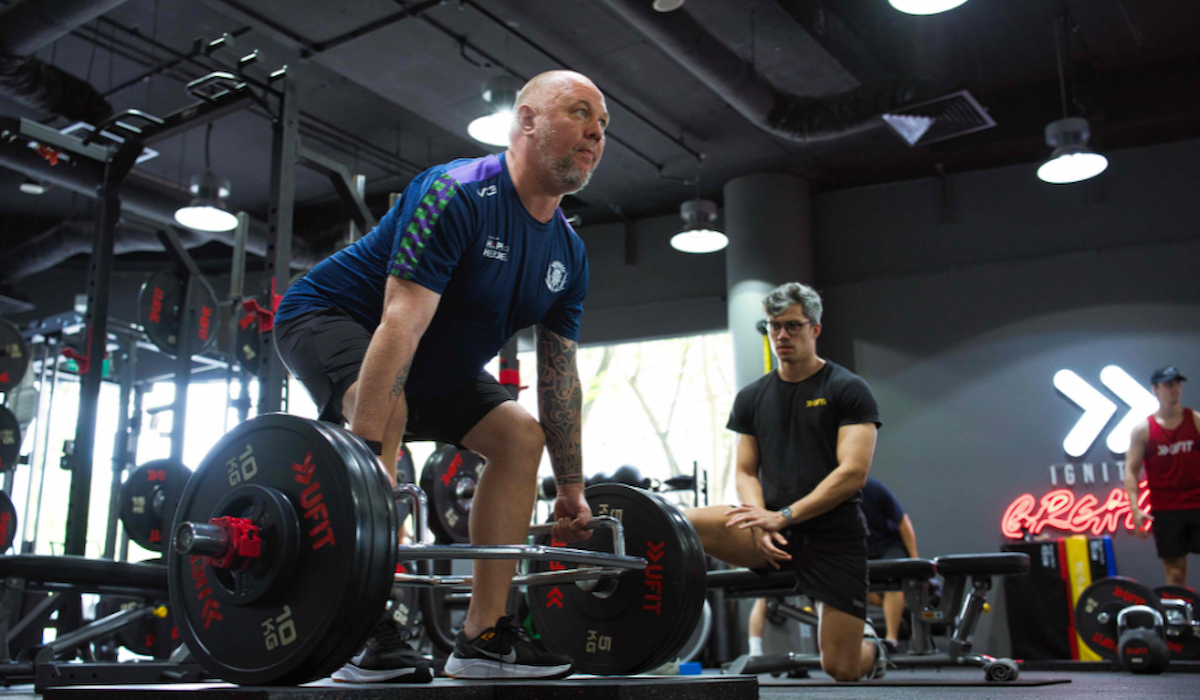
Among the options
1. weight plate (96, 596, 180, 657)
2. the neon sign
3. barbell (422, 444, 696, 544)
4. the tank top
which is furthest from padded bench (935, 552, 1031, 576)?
weight plate (96, 596, 180, 657)

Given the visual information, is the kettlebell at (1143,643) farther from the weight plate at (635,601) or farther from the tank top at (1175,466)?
the weight plate at (635,601)

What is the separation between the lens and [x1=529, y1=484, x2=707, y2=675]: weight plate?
6.40 feet

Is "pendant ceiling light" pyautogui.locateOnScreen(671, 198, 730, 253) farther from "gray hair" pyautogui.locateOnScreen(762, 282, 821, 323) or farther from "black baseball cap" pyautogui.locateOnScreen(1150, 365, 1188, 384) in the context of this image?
"gray hair" pyautogui.locateOnScreen(762, 282, 821, 323)

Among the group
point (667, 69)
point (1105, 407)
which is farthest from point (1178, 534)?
point (667, 69)

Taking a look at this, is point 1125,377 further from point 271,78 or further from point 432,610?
point 271,78

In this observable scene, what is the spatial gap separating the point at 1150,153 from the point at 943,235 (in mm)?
1438

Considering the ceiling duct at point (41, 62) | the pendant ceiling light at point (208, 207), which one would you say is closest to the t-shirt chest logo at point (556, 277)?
the ceiling duct at point (41, 62)

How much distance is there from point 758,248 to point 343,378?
18.5 feet

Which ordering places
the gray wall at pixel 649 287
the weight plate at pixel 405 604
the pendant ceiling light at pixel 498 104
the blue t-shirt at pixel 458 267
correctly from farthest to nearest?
the gray wall at pixel 649 287 → the pendant ceiling light at pixel 498 104 → the weight plate at pixel 405 604 → the blue t-shirt at pixel 458 267

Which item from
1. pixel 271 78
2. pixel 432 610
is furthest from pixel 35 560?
pixel 271 78

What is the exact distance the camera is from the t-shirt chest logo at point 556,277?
1887 mm

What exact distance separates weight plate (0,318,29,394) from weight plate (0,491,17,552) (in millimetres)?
1829

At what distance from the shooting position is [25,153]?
593 centimetres

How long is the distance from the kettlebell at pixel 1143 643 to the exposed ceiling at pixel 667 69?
2.92 m
